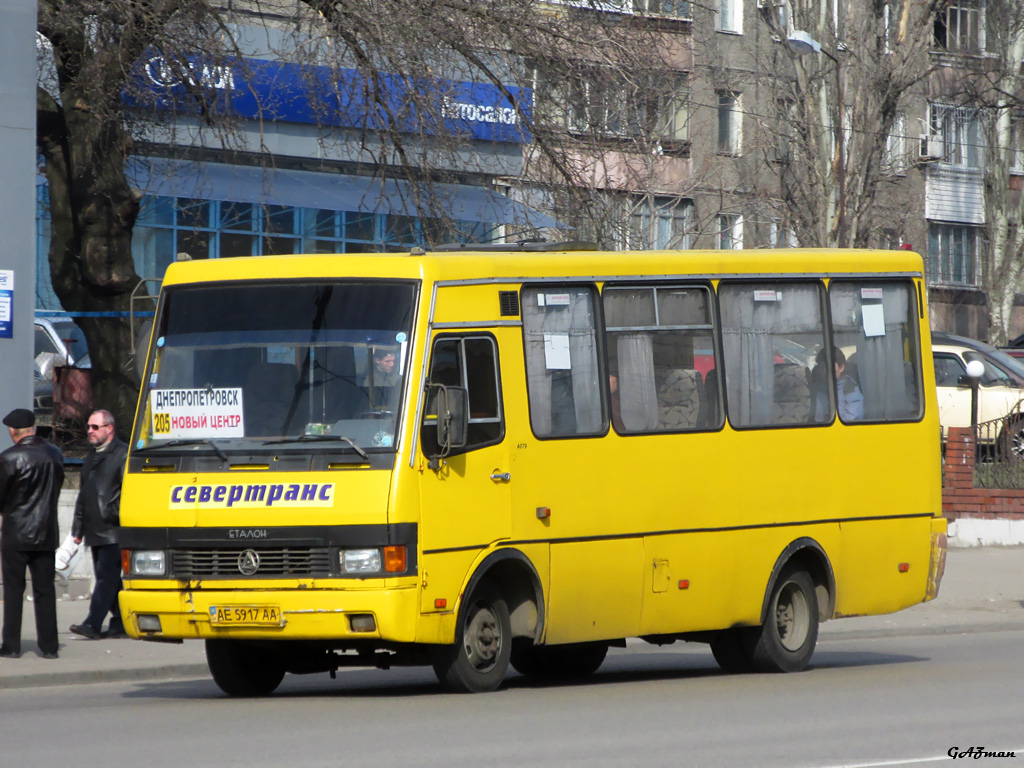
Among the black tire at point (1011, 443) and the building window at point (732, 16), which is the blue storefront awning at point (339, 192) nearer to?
the black tire at point (1011, 443)

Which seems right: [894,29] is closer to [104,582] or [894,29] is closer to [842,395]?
[842,395]

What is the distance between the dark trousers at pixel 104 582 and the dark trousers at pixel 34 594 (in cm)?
116

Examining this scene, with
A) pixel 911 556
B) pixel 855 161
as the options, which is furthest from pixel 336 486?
pixel 855 161

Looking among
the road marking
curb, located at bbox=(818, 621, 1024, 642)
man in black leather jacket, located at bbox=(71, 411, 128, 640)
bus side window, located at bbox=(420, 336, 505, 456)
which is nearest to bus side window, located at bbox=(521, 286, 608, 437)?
bus side window, located at bbox=(420, 336, 505, 456)

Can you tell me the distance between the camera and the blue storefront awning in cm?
1892

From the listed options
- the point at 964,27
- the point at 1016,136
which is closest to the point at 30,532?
the point at 1016,136

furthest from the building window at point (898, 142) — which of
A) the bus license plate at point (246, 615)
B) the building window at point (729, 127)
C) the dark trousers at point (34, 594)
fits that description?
the bus license plate at point (246, 615)

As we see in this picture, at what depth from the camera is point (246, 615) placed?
393 inches

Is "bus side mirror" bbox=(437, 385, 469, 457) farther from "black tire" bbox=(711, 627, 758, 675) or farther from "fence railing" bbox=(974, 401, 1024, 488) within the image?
"fence railing" bbox=(974, 401, 1024, 488)

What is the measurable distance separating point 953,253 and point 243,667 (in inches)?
1710

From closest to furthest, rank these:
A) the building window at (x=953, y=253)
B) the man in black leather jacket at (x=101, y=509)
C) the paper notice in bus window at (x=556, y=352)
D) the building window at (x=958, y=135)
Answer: the paper notice in bus window at (x=556, y=352) < the man in black leather jacket at (x=101, y=509) < the building window at (x=958, y=135) < the building window at (x=953, y=253)

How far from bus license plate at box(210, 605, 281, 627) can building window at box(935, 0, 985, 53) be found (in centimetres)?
4252

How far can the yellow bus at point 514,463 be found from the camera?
10039mm

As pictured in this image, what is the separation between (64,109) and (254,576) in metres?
10.7
